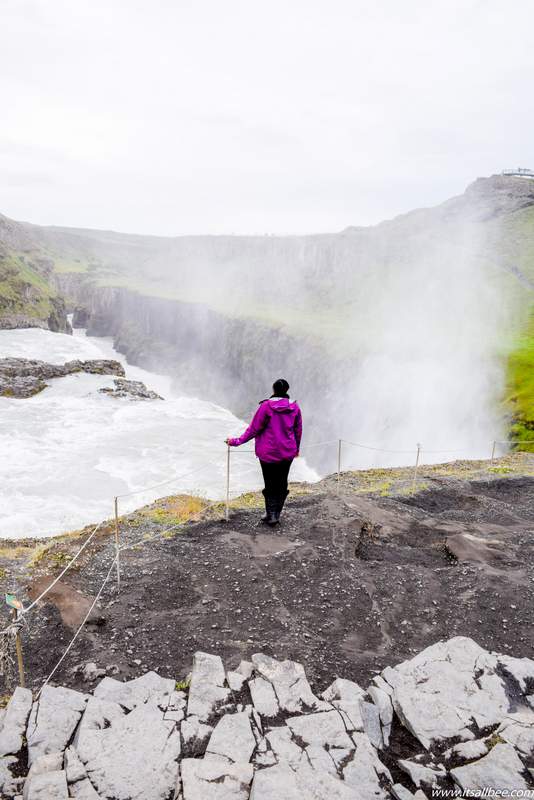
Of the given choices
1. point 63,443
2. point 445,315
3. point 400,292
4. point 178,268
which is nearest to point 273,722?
point 63,443

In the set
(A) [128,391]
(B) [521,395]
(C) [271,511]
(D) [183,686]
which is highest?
(C) [271,511]

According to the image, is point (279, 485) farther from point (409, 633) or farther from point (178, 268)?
point (178, 268)

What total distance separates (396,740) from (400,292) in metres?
79.4

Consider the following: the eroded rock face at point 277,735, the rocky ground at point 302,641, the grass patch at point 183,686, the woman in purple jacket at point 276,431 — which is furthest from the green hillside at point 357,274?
the grass patch at point 183,686

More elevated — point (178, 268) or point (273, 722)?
point (178, 268)

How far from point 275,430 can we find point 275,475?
1.11 meters

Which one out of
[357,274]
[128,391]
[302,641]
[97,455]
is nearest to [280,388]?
[302,641]

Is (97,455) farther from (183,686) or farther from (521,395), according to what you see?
(183,686)

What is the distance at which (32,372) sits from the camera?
53906 millimetres

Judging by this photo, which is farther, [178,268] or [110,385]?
[178,268]

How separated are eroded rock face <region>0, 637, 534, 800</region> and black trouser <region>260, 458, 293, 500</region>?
413 cm

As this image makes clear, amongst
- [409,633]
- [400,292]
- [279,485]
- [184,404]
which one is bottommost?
[184,404]

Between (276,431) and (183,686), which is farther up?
(276,431)

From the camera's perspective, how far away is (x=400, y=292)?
79188 millimetres
